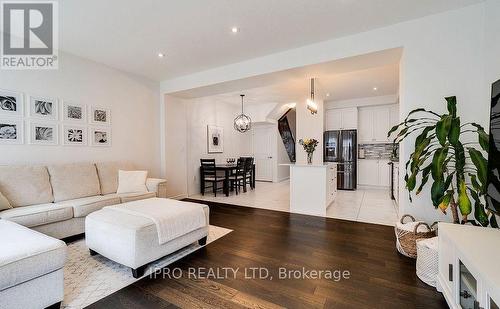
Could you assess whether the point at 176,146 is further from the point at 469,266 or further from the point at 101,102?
the point at 469,266

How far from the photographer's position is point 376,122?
645 cm

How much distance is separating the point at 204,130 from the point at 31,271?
508 centimetres

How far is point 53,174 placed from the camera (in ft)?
10.2

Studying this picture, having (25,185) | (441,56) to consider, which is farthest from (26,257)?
(441,56)

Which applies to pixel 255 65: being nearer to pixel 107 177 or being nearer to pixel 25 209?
pixel 107 177

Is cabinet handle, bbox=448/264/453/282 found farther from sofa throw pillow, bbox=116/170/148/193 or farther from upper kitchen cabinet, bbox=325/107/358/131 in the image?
upper kitchen cabinet, bbox=325/107/358/131

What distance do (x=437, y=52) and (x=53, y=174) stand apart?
514cm

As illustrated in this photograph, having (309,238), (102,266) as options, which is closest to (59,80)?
(102,266)

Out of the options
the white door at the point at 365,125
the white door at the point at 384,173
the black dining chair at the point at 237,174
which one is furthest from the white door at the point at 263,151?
the white door at the point at 384,173

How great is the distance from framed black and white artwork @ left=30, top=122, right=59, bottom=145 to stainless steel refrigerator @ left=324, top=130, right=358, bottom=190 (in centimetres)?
620

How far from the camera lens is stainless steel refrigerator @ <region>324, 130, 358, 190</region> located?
6348mm

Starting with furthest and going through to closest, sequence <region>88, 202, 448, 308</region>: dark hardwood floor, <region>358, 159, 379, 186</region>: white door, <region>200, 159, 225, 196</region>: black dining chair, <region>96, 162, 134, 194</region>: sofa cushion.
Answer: <region>358, 159, 379, 186</region>: white door < <region>200, 159, 225, 196</region>: black dining chair < <region>96, 162, 134, 194</region>: sofa cushion < <region>88, 202, 448, 308</region>: dark hardwood floor

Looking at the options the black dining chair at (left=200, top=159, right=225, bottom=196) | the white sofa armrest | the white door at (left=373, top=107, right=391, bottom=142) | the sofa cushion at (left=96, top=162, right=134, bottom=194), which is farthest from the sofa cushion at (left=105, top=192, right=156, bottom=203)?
the white door at (left=373, top=107, right=391, bottom=142)

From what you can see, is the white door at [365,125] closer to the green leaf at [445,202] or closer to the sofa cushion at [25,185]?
the green leaf at [445,202]
